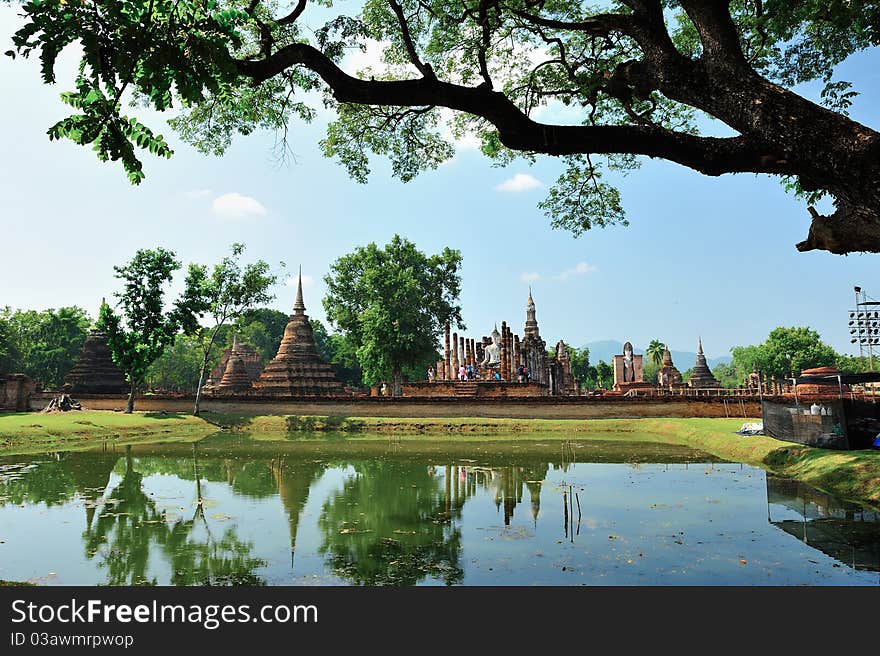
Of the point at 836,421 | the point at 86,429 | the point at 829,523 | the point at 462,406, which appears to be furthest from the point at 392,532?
the point at 462,406

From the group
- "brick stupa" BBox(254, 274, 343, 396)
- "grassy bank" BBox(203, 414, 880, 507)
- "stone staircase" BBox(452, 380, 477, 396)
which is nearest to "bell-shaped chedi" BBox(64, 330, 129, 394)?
"brick stupa" BBox(254, 274, 343, 396)

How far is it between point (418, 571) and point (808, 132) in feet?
20.8

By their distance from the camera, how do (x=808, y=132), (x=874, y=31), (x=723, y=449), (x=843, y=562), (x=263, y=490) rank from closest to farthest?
(x=808, y=132) < (x=843, y=562) < (x=874, y=31) < (x=263, y=490) < (x=723, y=449)

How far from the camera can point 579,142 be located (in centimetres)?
719

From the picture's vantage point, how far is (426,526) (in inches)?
362

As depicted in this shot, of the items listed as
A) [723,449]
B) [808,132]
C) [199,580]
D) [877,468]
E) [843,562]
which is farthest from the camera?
[723,449]

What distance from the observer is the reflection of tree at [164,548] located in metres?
6.67

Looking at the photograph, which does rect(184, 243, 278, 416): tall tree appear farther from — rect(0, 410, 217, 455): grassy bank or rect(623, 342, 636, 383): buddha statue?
rect(623, 342, 636, 383): buddha statue

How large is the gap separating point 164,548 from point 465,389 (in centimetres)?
2632

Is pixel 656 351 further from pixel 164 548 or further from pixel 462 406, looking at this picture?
pixel 164 548

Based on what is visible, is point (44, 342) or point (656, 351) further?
point (656, 351)

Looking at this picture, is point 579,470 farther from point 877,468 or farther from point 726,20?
point 726,20

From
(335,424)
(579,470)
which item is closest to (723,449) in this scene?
(579,470)

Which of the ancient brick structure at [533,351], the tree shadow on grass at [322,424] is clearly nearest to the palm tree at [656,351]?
the ancient brick structure at [533,351]
